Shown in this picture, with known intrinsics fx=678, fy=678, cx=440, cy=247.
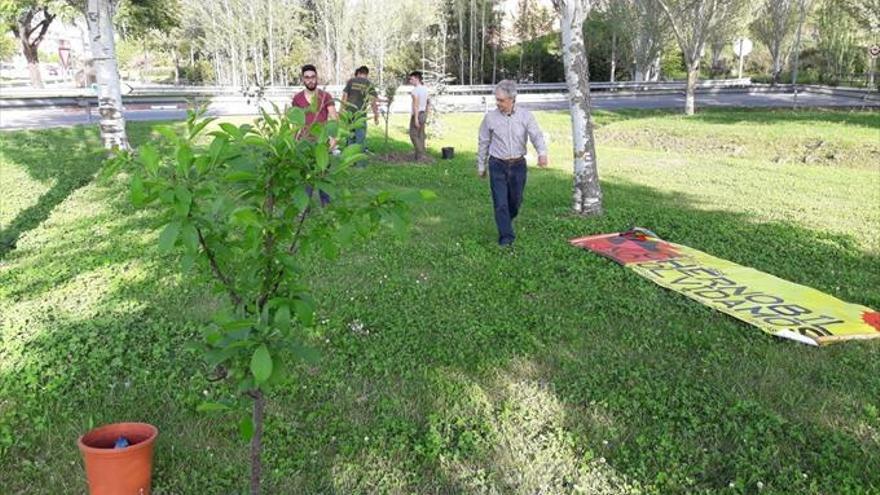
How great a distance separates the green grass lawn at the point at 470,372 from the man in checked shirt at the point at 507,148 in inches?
17.9

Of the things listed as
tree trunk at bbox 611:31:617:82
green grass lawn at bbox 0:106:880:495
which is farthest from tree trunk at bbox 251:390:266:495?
tree trunk at bbox 611:31:617:82

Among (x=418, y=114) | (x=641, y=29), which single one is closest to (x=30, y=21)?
(x=418, y=114)

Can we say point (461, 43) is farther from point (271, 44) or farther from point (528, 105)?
point (528, 105)

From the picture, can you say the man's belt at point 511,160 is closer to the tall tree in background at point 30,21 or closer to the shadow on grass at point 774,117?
the shadow on grass at point 774,117

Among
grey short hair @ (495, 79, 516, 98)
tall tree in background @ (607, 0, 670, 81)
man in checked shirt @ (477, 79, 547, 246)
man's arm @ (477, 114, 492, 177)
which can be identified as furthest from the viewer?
tall tree in background @ (607, 0, 670, 81)

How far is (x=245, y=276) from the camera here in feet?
8.32

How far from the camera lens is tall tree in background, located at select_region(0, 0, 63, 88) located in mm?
30483

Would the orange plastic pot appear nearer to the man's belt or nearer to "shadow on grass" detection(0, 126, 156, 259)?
the man's belt

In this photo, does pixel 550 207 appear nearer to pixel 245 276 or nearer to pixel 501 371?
pixel 501 371

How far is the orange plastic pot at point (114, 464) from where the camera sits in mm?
2979

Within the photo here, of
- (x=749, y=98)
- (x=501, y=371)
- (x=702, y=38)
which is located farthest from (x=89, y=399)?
(x=749, y=98)

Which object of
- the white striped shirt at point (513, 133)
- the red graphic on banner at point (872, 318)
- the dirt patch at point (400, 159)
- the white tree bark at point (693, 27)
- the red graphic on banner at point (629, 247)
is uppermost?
the white tree bark at point (693, 27)

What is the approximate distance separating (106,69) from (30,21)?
99.1 ft

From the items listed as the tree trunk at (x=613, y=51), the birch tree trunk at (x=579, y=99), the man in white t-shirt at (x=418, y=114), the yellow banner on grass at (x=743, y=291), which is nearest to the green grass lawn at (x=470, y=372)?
the yellow banner on grass at (x=743, y=291)
